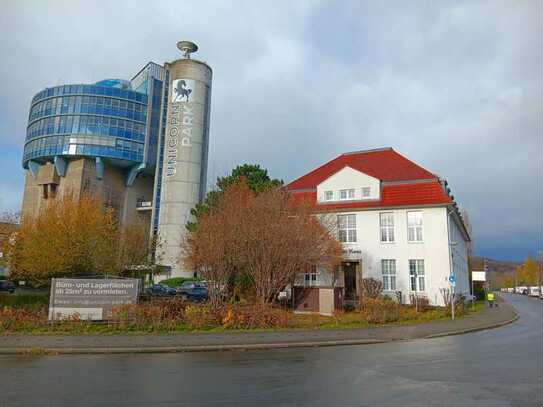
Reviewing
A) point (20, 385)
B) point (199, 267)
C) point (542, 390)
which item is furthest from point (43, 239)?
point (542, 390)

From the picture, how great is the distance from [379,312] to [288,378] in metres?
11.9

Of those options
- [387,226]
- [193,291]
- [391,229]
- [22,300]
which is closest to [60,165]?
[193,291]

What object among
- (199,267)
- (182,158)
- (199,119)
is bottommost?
(199,267)

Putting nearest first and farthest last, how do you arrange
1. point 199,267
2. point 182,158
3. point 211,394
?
point 211,394 < point 199,267 < point 182,158

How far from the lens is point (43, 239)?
26.2 m

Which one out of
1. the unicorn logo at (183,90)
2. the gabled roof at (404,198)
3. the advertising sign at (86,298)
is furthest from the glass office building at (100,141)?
the advertising sign at (86,298)

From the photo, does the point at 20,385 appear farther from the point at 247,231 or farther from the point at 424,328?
the point at 424,328

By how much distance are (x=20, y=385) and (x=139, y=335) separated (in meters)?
6.87

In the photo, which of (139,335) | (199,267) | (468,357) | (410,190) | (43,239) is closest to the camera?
(468,357)

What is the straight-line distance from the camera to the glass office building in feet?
250

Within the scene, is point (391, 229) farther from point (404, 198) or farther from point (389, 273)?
point (389, 273)

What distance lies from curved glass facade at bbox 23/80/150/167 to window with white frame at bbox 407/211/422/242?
6113cm

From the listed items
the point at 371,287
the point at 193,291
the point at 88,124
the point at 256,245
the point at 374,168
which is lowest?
the point at 193,291

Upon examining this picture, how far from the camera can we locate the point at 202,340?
14.0 metres
